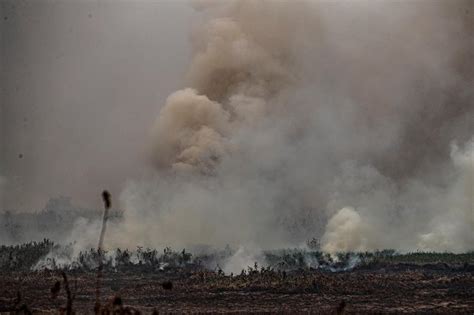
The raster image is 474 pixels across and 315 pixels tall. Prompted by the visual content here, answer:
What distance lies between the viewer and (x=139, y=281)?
48438 millimetres

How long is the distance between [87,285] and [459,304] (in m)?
26.0

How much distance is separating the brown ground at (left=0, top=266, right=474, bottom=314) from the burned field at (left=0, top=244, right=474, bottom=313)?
0.20 ft

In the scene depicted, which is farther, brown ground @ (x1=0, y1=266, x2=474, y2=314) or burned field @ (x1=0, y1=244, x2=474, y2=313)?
burned field @ (x1=0, y1=244, x2=474, y2=313)

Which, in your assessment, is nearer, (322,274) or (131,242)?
(322,274)

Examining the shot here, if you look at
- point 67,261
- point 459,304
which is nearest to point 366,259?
point 459,304

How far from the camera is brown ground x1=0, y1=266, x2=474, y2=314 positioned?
1407 inches

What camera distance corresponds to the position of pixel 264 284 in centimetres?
4425

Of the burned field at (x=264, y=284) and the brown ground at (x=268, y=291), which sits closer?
the brown ground at (x=268, y=291)

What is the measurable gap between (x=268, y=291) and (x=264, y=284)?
5.79ft

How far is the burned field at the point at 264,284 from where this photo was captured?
36.4 m

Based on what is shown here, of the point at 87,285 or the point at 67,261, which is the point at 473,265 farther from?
the point at 67,261

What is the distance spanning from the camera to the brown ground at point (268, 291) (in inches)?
1407

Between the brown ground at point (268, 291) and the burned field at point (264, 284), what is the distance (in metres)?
0.06

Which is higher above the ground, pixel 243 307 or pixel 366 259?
pixel 366 259
